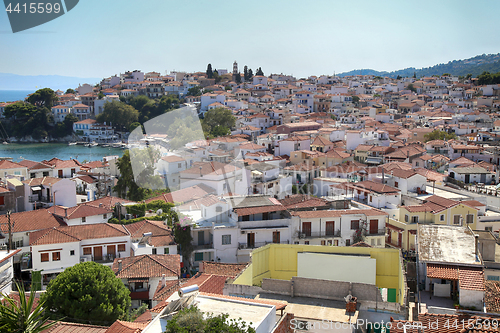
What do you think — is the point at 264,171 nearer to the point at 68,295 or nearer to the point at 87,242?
the point at 87,242

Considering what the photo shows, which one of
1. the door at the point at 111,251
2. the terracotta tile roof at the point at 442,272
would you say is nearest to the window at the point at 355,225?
the terracotta tile roof at the point at 442,272

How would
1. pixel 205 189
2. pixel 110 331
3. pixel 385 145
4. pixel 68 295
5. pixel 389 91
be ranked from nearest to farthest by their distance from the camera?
1. pixel 110 331
2. pixel 68 295
3. pixel 205 189
4. pixel 385 145
5. pixel 389 91

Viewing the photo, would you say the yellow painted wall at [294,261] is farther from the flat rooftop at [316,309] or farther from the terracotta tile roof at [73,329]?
the terracotta tile roof at [73,329]

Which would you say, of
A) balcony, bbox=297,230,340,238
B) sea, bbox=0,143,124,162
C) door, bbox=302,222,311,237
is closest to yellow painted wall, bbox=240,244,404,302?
balcony, bbox=297,230,340,238

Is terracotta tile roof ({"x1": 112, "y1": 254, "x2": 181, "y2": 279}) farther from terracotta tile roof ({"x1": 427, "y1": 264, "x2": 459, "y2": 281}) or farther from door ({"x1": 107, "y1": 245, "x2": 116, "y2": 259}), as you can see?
terracotta tile roof ({"x1": 427, "y1": 264, "x2": 459, "y2": 281})

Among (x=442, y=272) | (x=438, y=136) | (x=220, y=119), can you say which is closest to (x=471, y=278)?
(x=442, y=272)

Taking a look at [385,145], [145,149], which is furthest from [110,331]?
[385,145]

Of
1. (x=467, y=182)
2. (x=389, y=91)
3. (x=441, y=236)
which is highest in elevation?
(x=389, y=91)

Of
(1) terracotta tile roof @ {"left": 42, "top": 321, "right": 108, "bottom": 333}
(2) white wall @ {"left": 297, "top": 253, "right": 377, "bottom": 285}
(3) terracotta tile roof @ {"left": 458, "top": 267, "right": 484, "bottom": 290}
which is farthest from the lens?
(2) white wall @ {"left": 297, "top": 253, "right": 377, "bottom": 285}
